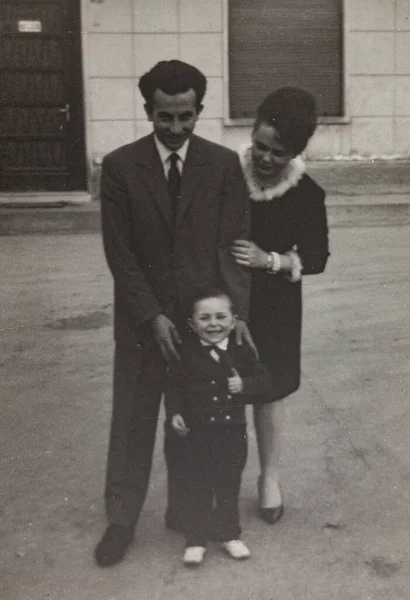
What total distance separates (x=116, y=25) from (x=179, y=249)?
7904 mm

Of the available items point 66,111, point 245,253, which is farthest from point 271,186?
point 66,111

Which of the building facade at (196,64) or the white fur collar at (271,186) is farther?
the building facade at (196,64)

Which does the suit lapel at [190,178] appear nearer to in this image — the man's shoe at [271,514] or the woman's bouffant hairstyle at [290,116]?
the woman's bouffant hairstyle at [290,116]

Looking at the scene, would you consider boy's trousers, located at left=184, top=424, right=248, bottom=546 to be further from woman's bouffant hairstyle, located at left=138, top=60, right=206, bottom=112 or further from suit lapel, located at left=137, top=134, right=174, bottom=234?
woman's bouffant hairstyle, located at left=138, top=60, right=206, bottom=112

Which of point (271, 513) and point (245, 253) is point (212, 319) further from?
point (271, 513)

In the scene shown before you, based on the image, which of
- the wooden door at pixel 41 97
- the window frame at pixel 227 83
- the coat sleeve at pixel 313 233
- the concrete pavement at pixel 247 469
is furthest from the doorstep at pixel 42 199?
the coat sleeve at pixel 313 233

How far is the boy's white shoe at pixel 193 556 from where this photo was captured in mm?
3242

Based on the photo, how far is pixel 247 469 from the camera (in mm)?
4148

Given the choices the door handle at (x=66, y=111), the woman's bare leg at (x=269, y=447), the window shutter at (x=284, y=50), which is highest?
the window shutter at (x=284, y=50)

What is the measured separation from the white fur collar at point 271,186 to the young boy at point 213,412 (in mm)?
434

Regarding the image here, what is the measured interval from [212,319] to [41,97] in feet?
26.9

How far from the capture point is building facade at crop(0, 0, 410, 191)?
10.5 m

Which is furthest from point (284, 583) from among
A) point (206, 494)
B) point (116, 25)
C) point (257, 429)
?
point (116, 25)

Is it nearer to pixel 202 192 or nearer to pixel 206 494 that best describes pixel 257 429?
pixel 206 494
